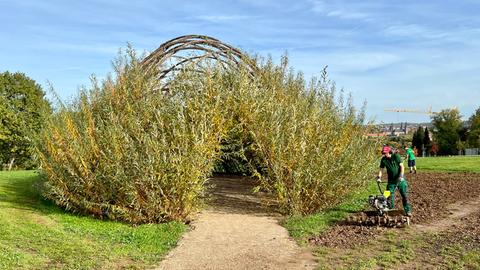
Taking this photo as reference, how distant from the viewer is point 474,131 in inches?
2243

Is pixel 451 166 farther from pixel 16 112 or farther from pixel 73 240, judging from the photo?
pixel 16 112

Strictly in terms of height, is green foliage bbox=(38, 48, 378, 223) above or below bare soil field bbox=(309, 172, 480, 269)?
above

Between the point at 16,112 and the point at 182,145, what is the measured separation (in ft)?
97.5

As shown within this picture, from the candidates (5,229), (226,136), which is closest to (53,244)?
(5,229)

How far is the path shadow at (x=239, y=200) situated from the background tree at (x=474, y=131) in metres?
48.7

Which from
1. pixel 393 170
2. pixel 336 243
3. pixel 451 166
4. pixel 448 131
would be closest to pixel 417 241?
pixel 336 243

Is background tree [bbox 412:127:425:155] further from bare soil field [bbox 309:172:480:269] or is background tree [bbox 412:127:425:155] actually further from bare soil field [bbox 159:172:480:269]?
bare soil field [bbox 309:172:480:269]

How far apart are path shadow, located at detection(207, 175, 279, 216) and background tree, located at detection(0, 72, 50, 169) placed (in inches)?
878

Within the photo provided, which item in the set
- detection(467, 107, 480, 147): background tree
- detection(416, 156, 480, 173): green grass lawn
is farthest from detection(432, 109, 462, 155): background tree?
detection(416, 156, 480, 173): green grass lawn

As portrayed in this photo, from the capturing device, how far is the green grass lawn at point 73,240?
21.6 ft

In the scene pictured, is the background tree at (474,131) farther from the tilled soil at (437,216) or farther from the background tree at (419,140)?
the tilled soil at (437,216)

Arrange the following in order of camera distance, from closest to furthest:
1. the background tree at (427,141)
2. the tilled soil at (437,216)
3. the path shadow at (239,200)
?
the tilled soil at (437,216) → the path shadow at (239,200) → the background tree at (427,141)

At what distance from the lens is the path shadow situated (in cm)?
1116

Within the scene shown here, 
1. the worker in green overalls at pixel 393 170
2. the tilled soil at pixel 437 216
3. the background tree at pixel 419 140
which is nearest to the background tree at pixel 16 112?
the tilled soil at pixel 437 216
